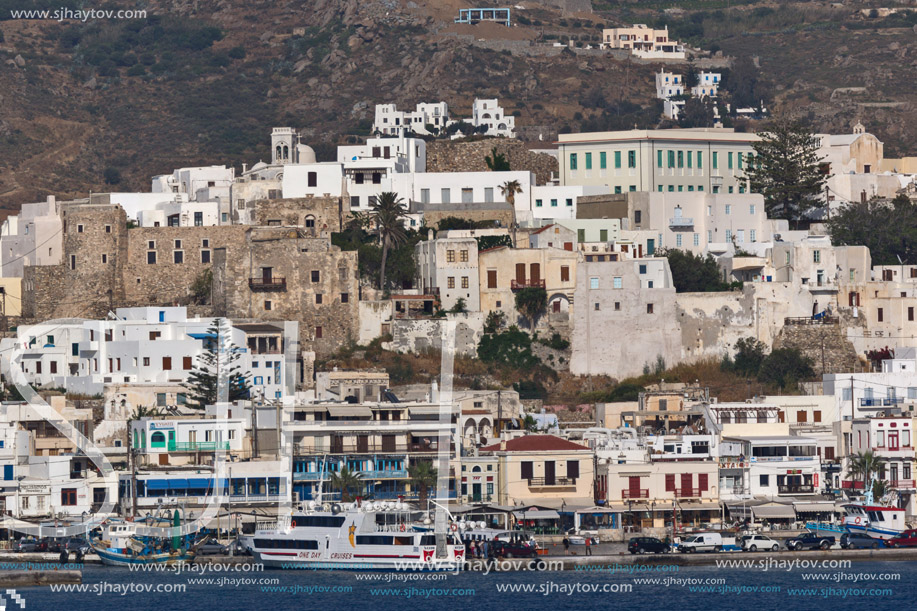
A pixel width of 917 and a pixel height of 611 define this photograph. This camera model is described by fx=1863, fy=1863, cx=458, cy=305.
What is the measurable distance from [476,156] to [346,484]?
28435mm

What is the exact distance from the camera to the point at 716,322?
7881 cm

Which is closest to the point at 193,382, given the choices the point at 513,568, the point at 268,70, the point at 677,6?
the point at 513,568

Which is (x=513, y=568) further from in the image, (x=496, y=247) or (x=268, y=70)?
(x=268, y=70)

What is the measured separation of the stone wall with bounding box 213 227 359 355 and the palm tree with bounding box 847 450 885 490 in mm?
21690

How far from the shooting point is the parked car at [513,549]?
210ft

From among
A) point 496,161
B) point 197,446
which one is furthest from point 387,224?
point 197,446

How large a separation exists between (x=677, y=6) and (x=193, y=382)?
112814 millimetres

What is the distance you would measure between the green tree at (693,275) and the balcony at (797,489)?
12.4 meters

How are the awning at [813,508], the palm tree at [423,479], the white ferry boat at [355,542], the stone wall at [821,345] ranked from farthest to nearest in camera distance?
1. the stone wall at [821,345]
2. the awning at [813,508]
3. the palm tree at [423,479]
4. the white ferry boat at [355,542]

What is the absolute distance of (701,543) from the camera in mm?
65250

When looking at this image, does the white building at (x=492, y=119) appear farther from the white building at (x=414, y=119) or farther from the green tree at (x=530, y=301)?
the green tree at (x=530, y=301)

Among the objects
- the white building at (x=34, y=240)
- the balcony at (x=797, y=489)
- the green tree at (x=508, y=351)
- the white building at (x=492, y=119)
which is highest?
the white building at (x=492, y=119)

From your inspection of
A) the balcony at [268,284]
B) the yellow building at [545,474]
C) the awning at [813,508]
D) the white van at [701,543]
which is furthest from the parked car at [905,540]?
the balcony at [268,284]

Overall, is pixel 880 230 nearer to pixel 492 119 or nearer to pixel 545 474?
pixel 545 474
